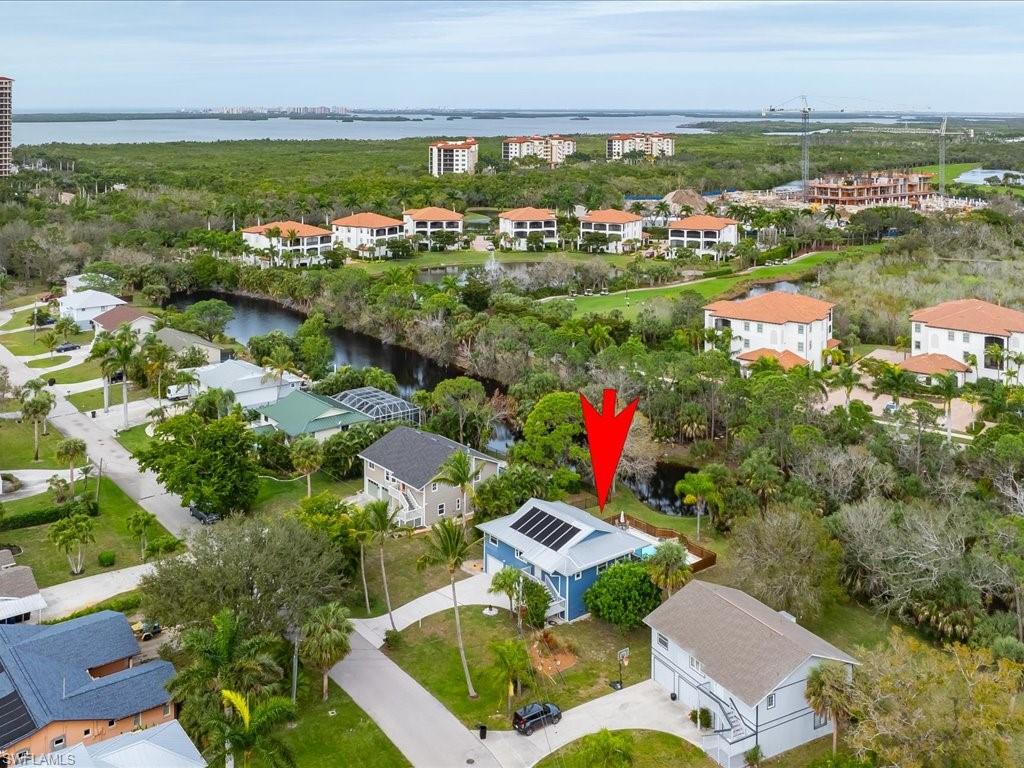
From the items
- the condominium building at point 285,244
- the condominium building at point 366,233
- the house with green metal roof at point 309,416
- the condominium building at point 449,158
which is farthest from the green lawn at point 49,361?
the condominium building at point 449,158

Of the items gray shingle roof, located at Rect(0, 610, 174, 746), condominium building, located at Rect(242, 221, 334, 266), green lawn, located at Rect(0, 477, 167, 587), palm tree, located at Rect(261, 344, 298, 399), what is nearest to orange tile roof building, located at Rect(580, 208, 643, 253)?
condominium building, located at Rect(242, 221, 334, 266)

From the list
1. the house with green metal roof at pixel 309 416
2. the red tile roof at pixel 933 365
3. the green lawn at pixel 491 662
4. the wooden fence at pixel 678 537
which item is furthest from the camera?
the red tile roof at pixel 933 365

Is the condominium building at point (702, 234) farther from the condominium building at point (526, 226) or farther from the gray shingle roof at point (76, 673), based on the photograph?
the gray shingle roof at point (76, 673)

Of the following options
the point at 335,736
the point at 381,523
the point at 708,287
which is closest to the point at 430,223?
the point at 708,287

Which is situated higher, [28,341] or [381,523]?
[381,523]

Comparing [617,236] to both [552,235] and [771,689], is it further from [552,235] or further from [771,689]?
[771,689]

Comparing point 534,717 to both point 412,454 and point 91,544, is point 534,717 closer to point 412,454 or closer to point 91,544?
point 412,454
